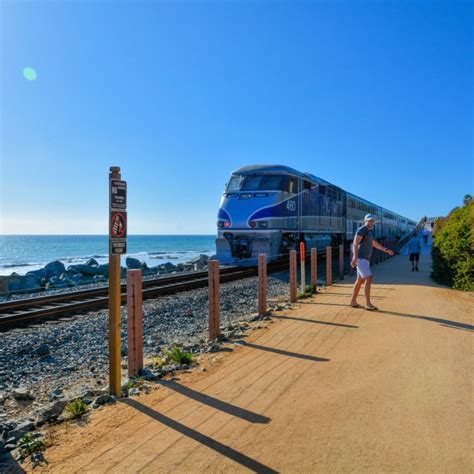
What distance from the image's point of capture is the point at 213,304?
22.0 feet

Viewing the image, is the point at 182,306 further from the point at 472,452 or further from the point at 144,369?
the point at 472,452

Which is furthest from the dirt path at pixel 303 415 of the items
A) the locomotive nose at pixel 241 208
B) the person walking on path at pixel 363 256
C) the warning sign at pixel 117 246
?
the locomotive nose at pixel 241 208

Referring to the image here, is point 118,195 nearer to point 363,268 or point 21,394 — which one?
point 21,394

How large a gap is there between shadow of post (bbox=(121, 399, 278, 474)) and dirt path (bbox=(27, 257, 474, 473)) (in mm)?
11

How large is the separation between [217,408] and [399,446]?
154 centimetres

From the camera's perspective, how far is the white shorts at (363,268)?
8.34m

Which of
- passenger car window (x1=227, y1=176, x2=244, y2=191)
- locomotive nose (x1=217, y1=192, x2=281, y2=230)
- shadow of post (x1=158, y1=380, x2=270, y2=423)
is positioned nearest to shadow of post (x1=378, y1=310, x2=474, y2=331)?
shadow of post (x1=158, y1=380, x2=270, y2=423)

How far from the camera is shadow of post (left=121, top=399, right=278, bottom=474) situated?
2930 millimetres

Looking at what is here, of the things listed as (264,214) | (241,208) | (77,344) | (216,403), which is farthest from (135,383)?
(241,208)

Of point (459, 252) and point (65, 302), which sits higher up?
point (459, 252)

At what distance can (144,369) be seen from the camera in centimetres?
539

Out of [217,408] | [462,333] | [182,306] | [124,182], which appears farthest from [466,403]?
[182,306]

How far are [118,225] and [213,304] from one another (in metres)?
2.56

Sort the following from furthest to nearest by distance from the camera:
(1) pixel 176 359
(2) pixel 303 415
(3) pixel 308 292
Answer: (3) pixel 308 292, (1) pixel 176 359, (2) pixel 303 415
